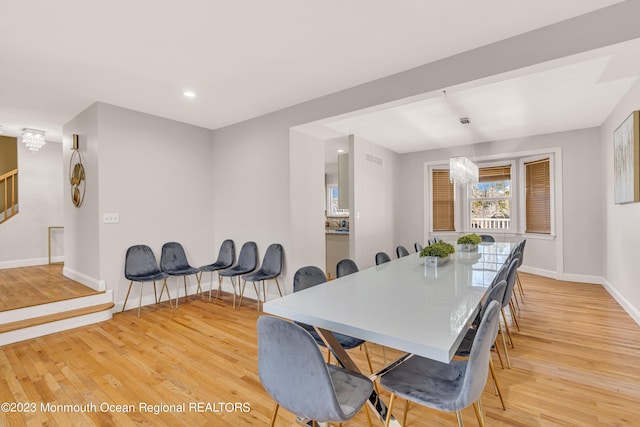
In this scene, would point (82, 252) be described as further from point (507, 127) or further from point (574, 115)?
point (574, 115)

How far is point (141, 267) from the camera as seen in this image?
4.06 meters

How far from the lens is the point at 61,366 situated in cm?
257

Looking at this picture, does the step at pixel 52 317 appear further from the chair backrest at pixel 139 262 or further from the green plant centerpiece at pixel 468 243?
the green plant centerpiece at pixel 468 243

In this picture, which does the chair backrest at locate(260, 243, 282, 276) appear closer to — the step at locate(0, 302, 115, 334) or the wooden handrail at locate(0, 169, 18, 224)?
the step at locate(0, 302, 115, 334)

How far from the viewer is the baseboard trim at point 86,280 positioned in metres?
3.82

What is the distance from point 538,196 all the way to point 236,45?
6.18 metres

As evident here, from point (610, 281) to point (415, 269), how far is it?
394 cm

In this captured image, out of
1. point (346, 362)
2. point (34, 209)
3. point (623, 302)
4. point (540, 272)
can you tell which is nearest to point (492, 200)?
point (540, 272)

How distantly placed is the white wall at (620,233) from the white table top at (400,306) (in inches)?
82.7

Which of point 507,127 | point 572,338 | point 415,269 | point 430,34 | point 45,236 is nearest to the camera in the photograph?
point 430,34

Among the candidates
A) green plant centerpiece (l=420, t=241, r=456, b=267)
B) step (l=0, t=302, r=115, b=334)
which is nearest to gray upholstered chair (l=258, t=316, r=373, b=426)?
green plant centerpiece (l=420, t=241, r=456, b=267)

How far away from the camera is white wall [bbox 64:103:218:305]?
3.89 meters

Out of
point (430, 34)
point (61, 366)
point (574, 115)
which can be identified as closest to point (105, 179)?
point (61, 366)

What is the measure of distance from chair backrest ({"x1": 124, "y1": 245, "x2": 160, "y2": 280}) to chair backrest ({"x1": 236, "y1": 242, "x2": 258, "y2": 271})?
1.11m
